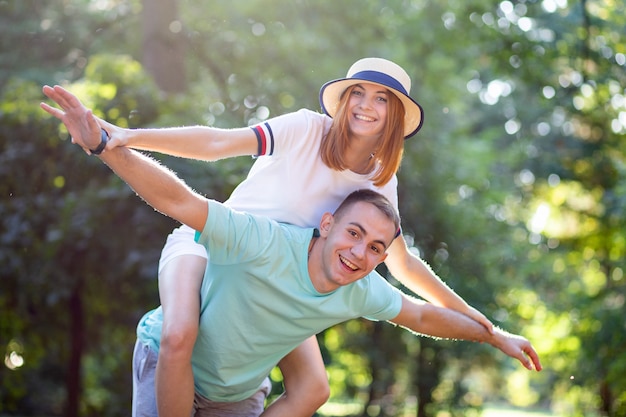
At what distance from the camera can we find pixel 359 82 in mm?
3305

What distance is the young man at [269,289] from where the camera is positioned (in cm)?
277

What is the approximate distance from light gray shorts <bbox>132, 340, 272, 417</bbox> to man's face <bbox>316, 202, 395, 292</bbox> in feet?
2.27

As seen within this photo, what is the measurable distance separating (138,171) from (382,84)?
116 cm

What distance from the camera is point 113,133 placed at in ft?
7.79

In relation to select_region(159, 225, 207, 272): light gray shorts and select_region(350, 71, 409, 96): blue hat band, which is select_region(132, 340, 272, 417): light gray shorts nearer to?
select_region(159, 225, 207, 272): light gray shorts

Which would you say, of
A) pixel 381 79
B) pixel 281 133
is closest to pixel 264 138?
pixel 281 133

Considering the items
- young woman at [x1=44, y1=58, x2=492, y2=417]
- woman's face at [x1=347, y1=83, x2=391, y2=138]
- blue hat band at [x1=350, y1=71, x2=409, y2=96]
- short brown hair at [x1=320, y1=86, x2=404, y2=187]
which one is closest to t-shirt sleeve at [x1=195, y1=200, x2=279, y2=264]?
young woman at [x1=44, y1=58, x2=492, y2=417]

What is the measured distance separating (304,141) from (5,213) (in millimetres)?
5122

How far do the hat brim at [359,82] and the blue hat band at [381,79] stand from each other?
1 centimetres

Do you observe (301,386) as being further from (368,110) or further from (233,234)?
(368,110)

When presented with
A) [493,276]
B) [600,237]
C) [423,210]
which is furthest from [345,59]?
[600,237]

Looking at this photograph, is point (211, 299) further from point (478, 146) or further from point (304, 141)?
point (478, 146)

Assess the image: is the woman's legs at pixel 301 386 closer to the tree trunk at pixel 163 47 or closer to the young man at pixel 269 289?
the young man at pixel 269 289

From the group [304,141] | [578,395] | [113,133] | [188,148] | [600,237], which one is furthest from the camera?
[600,237]
